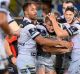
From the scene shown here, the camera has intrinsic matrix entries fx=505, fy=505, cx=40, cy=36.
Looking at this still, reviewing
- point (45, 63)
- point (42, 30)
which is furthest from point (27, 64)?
point (42, 30)

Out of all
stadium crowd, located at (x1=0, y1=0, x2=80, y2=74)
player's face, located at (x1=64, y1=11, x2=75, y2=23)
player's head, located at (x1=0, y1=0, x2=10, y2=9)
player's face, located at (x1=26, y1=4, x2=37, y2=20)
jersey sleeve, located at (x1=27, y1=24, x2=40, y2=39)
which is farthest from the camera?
player's face, located at (x1=64, y1=11, x2=75, y2=23)

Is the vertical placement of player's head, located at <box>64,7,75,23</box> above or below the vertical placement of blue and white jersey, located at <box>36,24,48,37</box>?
above

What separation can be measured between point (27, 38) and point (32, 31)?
183 millimetres

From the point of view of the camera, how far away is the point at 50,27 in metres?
8.27

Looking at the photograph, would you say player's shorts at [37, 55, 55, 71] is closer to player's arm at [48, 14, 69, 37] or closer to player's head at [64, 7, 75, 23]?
player's arm at [48, 14, 69, 37]

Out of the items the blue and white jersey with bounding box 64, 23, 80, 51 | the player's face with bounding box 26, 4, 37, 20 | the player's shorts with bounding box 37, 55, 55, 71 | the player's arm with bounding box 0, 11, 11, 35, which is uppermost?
the player's arm with bounding box 0, 11, 11, 35

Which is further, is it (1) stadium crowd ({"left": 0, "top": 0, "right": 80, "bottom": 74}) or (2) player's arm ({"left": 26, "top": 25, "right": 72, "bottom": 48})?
(1) stadium crowd ({"left": 0, "top": 0, "right": 80, "bottom": 74})

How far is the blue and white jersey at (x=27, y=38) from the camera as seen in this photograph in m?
7.75

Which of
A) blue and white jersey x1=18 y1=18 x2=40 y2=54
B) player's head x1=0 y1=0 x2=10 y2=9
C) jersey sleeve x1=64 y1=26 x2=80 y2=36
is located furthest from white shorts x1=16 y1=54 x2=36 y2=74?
player's head x1=0 y1=0 x2=10 y2=9

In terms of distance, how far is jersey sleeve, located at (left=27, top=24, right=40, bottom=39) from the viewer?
7703 millimetres

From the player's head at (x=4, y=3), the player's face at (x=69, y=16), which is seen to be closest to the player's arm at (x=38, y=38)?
the player's face at (x=69, y=16)

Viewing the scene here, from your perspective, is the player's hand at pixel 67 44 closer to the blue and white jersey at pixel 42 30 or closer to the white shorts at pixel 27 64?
the blue and white jersey at pixel 42 30

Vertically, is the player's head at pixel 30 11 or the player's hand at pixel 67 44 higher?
the player's head at pixel 30 11

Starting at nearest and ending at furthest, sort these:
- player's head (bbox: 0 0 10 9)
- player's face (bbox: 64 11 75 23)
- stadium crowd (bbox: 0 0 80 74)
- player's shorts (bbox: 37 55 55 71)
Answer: player's head (bbox: 0 0 10 9)
stadium crowd (bbox: 0 0 80 74)
player's shorts (bbox: 37 55 55 71)
player's face (bbox: 64 11 75 23)
